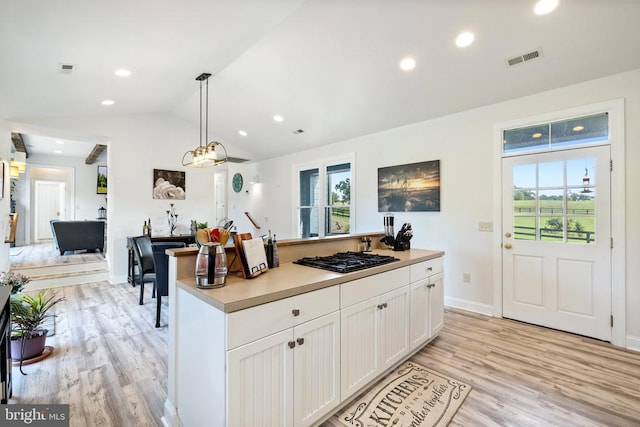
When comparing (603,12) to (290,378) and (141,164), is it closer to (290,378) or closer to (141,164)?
(290,378)

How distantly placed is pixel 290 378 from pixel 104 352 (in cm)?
221

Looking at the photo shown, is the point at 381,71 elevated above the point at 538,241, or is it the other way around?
the point at 381,71

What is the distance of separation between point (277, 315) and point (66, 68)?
11.6ft

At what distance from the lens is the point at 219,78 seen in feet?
14.0

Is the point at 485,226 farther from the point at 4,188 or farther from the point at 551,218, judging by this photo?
the point at 4,188

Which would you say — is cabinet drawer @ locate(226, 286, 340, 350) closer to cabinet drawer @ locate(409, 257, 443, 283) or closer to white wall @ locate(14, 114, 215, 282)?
cabinet drawer @ locate(409, 257, 443, 283)

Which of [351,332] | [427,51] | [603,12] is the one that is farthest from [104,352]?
[603,12]

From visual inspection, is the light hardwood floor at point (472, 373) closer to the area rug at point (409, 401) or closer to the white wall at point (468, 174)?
the area rug at point (409, 401)

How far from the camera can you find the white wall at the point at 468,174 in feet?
8.97

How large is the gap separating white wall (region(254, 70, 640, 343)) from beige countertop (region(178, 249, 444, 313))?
2133 millimetres

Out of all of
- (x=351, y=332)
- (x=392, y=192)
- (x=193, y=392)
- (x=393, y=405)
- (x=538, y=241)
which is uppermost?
(x=392, y=192)

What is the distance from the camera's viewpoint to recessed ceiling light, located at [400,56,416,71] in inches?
122

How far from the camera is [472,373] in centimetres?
232

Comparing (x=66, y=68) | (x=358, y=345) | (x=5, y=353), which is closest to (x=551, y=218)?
(x=358, y=345)
